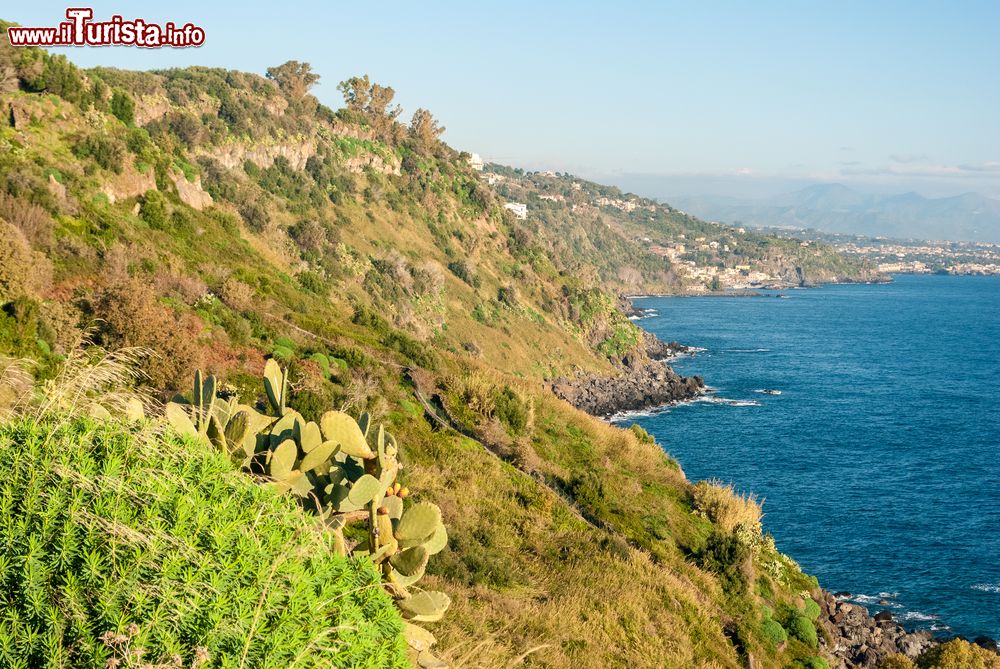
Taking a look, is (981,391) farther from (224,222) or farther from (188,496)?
(188,496)

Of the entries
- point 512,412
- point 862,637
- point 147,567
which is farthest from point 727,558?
point 147,567

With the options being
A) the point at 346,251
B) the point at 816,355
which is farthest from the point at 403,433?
the point at 816,355

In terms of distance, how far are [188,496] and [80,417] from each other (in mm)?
1197

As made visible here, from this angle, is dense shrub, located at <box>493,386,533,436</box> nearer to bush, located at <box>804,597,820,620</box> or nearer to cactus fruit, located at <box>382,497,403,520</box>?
bush, located at <box>804,597,820,620</box>

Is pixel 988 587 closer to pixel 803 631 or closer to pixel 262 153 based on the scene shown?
pixel 803 631

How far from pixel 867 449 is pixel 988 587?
2115cm

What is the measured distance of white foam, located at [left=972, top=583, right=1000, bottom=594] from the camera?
33312mm

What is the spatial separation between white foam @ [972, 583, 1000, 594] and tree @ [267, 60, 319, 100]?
2557 inches

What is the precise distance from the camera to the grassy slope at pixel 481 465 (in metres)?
13.7

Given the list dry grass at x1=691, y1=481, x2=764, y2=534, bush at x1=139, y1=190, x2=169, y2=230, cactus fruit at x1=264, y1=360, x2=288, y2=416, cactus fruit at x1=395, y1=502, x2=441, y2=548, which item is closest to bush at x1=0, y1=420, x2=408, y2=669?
cactus fruit at x1=395, y1=502, x2=441, y2=548

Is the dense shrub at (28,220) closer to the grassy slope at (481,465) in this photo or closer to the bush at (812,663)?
the grassy slope at (481,465)

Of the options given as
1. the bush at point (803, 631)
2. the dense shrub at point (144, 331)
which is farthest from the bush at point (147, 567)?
the bush at point (803, 631)

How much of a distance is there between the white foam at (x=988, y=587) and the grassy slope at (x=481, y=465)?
522 inches

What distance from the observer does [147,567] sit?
490 centimetres
